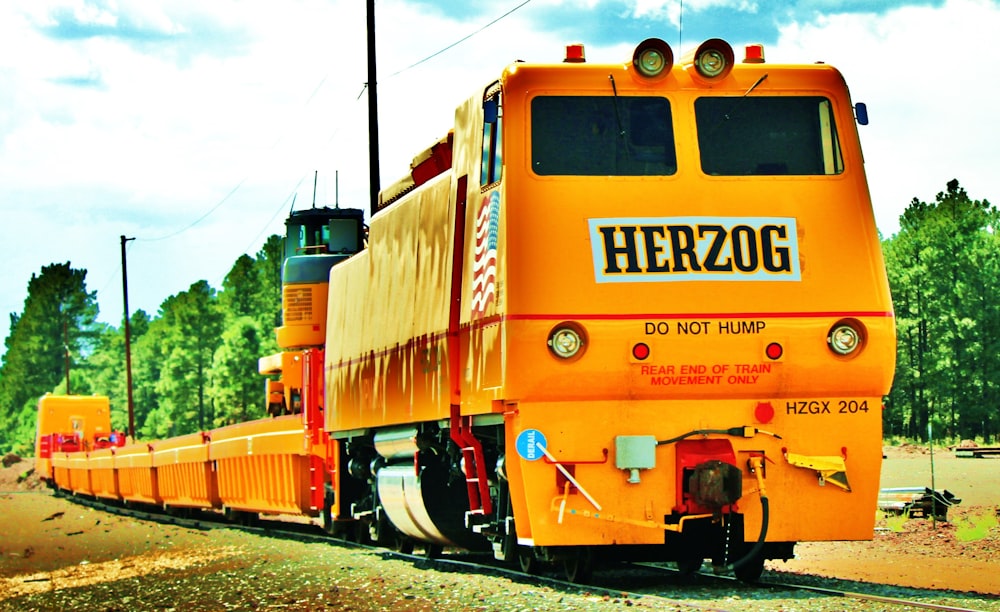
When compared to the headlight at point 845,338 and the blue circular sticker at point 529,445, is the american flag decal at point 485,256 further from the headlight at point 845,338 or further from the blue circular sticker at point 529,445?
the headlight at point 845,338

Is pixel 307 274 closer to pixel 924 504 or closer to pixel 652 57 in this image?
pixel 924 504

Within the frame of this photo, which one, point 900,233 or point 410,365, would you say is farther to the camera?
point 900,233

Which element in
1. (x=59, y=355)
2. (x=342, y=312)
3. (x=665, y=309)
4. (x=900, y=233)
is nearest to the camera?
(x=665, y=309)

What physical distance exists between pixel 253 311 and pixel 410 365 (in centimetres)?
7891

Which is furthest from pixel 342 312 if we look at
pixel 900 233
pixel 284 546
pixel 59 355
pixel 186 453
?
pixel 59 355

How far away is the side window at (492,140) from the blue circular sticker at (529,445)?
2.03 metres

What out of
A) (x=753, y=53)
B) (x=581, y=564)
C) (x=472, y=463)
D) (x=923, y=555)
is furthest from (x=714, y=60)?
(x=923, y=555)

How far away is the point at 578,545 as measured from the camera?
11562mm

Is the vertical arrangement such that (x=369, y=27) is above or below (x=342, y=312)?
above

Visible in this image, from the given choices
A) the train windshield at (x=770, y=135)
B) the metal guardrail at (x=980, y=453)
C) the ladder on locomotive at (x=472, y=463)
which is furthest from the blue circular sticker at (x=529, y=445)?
the metal guardrail at (x=980, y=453)

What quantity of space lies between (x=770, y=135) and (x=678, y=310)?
1722 mm

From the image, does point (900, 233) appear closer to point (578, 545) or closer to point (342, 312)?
point (342, 312)

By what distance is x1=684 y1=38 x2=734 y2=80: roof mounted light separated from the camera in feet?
38.4

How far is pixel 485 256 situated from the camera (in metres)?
11.8
